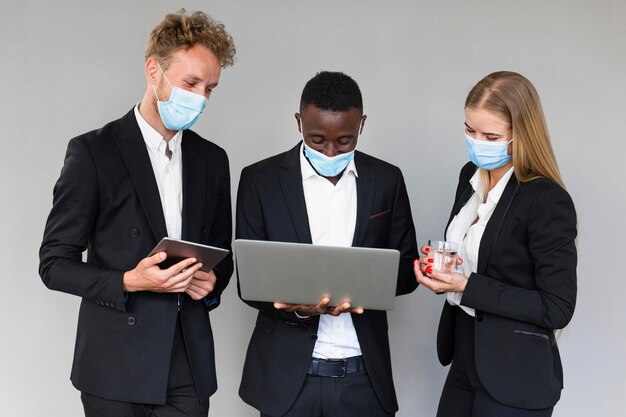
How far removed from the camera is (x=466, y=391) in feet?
8.41

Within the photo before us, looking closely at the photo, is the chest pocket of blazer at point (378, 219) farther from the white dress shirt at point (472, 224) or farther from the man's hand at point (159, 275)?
the man's hand at point (159, 275)

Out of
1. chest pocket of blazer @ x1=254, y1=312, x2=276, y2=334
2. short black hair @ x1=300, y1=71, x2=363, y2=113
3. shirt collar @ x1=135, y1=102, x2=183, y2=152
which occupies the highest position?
short black hair @ x1=300, y1=71, x2=363, y2=113

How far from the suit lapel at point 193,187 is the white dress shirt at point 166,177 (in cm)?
3

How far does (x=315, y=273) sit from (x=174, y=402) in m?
0.63

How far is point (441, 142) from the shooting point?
3.75 m

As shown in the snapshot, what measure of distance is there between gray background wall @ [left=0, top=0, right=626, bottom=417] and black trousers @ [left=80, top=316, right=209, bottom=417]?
1.46 m

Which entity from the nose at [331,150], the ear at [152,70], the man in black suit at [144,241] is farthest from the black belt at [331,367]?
the ear at [152,70]

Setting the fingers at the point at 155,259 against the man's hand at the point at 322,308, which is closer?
the fingers at the point at 155,259

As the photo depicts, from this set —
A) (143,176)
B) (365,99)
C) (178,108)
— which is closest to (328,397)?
(143,176)

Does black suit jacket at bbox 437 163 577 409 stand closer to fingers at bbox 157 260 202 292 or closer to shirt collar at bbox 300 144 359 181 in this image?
shirt collar at bbox 300 144 359 181

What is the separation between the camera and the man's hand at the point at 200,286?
97.2 inches

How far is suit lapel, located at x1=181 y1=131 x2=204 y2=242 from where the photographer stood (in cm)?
251

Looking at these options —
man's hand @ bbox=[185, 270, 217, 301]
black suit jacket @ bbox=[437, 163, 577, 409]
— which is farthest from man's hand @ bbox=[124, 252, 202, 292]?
black suit jacket @ bbox=[437, 163, 577, 409]
